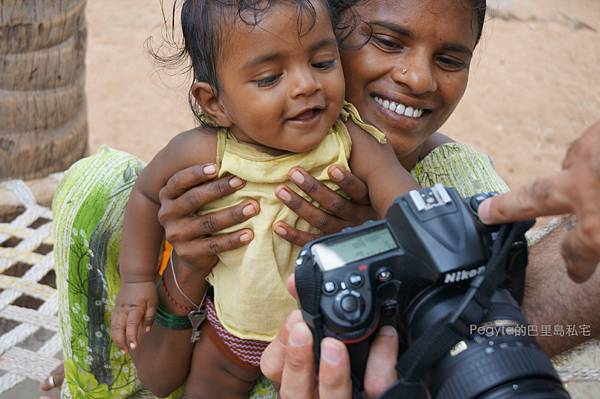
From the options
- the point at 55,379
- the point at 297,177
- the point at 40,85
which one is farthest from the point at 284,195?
the point at 40,85

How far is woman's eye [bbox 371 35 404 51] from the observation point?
1.62 metres

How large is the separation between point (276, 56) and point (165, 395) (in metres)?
0.95

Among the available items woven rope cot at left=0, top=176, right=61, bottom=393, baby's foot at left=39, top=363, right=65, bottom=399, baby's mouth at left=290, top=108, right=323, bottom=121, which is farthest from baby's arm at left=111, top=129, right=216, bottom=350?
woven rope cot at left=0, top=176, right=61, bottom=393

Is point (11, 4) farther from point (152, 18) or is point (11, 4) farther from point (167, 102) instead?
point (152, 18)

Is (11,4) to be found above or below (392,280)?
below

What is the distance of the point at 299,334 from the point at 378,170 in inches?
18.3

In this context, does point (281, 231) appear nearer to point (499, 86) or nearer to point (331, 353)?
point (331, 353)

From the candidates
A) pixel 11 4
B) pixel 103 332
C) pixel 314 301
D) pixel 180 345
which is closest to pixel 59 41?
pixel 11 4

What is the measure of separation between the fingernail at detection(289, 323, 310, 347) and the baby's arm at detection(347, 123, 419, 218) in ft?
1.29

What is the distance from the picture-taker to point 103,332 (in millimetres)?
1920

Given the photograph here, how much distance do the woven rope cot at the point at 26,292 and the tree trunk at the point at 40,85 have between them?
138 mm

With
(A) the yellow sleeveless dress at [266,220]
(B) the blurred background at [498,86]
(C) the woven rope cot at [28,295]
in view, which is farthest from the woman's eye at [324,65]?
(B) the blurred background at [498,86]

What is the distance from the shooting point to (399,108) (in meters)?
1.63

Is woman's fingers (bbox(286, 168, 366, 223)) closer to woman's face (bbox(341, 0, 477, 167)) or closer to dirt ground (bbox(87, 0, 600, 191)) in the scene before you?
woman's face (bbox(341, 0, 477, 167))
